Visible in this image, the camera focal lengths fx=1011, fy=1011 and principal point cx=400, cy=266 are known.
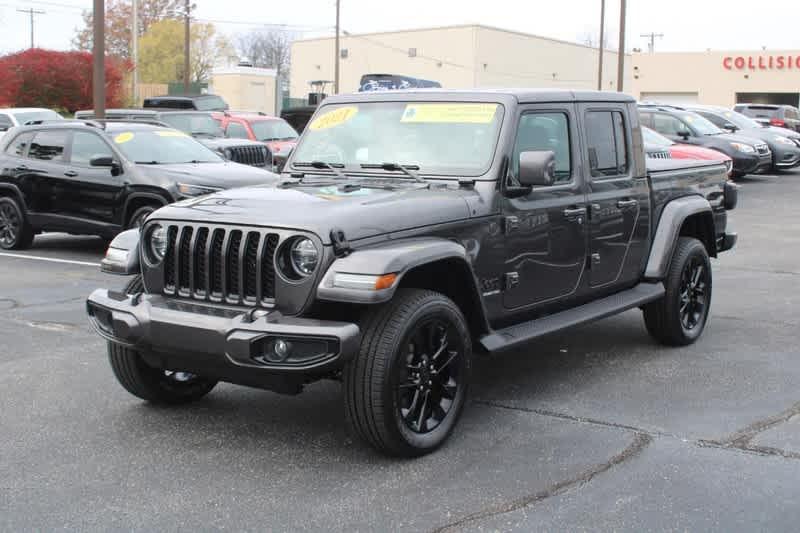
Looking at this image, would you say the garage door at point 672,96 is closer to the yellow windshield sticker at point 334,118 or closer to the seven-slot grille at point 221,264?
the yellow windshield sticker at point 334,118

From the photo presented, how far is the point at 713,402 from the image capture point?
6.04m

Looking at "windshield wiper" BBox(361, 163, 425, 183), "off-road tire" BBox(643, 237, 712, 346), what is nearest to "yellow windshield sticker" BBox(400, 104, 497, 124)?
"windshield wiper" BBox(361, 163, 425, 183)

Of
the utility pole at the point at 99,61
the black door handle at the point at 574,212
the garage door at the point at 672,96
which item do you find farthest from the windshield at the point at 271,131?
the garage door at the point at 672,96

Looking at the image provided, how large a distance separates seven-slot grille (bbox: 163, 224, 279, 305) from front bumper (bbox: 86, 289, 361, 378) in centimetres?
8

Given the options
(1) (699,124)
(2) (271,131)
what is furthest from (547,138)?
(1) (699,124)

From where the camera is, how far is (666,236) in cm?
718

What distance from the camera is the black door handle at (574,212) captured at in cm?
622

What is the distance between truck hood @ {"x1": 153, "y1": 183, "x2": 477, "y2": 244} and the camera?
488cm

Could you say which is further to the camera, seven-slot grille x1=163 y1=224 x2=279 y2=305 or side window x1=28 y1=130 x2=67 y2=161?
side window x1=28 y1=130 x2=67 y2=161

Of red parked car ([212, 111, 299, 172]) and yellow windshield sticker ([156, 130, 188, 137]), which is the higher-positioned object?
red parked car ([212, 111, 299, 172])

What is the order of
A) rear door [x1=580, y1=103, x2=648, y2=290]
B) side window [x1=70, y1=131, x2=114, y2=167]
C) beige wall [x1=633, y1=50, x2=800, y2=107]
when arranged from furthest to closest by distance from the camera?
1. beige wall [x1=633, y1=50, x2=800, y2=107]
2. side window [x1=70, y1=131, x2=114, y2=167]
3. rear door [x1=580, y1=103, x2=648, y2=290]

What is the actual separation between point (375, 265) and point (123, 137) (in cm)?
861

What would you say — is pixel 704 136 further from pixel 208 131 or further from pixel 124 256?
pixel 124 256

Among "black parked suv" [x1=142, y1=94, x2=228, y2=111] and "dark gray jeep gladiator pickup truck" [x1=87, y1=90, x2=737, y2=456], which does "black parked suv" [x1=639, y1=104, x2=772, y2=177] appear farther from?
"dark gray jeep gladiator pickup truck" [x1=87, y1=90, x2=737, y2=456]
